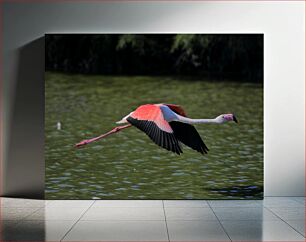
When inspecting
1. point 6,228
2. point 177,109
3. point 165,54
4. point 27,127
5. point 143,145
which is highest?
point 165,54

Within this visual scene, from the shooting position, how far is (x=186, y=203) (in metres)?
7.78

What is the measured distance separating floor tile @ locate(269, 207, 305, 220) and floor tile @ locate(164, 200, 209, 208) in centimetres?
91

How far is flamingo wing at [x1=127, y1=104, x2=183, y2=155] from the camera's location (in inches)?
319

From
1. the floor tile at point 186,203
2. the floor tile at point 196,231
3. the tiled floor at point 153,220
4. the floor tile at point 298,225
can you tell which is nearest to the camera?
the floor tile at point 196,231

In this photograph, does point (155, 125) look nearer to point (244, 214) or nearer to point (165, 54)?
point (165, 54)

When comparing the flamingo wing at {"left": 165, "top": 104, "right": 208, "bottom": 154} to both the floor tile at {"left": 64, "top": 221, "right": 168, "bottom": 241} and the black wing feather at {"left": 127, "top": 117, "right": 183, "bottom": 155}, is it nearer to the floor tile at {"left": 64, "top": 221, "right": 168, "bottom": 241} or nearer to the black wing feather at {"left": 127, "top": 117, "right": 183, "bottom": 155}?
the black wing feather at {"left": 127, "top": 117, "right": 183, "bottom": 155}

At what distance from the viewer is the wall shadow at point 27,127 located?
8219 mm

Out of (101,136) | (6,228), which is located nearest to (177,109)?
(101,136)

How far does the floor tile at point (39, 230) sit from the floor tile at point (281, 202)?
266 cm

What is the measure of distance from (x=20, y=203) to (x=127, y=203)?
138 centimetres

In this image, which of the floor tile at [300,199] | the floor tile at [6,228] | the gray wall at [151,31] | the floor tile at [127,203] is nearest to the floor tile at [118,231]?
the floor tile at [6,228]

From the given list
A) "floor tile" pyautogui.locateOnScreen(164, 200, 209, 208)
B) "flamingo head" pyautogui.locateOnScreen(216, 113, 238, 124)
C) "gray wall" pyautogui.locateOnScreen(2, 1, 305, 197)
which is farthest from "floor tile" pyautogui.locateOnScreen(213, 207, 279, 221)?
"flamingo head" pyautogui.locateOnScreen(216, 113, 238, 124)

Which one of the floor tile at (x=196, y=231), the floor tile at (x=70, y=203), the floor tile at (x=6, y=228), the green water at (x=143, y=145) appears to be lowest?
the floor tile at (x=6, y=228)

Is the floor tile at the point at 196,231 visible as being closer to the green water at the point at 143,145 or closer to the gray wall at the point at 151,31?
the green water at the point at 143,145
